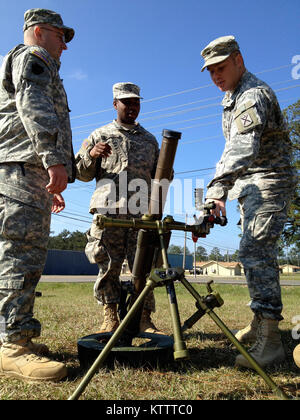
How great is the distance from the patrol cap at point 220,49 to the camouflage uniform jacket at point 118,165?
1449 mm

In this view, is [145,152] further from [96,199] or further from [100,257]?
[100,257]

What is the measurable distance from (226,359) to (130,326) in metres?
0.94

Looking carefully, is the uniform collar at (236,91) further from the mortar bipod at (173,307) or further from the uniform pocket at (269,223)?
the mortar bipod at (173,307)

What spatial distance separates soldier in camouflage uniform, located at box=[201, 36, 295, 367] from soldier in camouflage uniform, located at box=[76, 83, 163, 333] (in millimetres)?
1219

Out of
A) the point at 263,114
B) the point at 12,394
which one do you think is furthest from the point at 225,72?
the point at 12,394

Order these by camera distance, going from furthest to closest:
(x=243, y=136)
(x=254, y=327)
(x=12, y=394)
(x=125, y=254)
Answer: (x=125, y=254) → (x=254, y=327) → (x=243, y=136) → (x=12, y=394)

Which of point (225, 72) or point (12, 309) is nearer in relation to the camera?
point (12, 309)

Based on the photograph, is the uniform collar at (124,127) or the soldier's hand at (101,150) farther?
the uniform collar at (124,127)

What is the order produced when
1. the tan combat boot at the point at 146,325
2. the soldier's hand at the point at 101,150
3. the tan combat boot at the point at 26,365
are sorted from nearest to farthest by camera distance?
the tan combat boot at the point at 26,365 → the soldier's hand at the point at 101,150 → the tan combat boot at the point at 146,325

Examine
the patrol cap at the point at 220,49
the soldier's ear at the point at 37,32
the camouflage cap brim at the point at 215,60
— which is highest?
the soldier's ear at the point at 37,32

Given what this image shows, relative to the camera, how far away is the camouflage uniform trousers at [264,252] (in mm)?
3191

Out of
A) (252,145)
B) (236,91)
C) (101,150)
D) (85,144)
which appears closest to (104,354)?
(252,145)

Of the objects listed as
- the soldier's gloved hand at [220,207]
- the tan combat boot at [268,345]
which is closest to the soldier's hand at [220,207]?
the soldier's gloved hand at [220,207]

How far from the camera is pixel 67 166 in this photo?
3.10 meters
